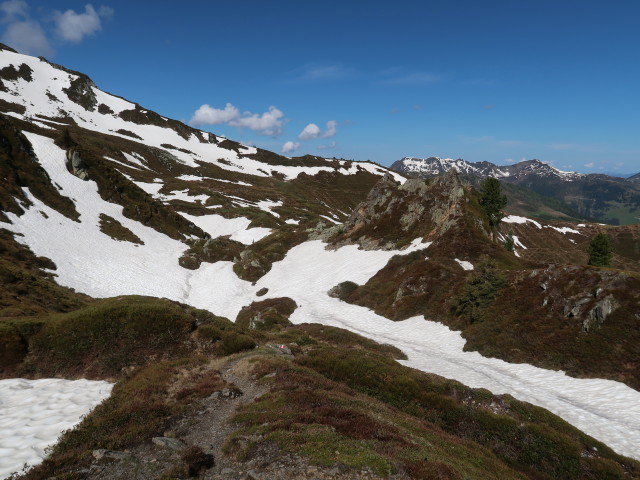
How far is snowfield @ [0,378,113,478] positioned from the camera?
1098 centimetres

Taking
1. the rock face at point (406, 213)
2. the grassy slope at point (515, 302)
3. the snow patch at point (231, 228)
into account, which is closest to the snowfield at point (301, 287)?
the grassy slope at point (515, 302)

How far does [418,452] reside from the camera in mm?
11352

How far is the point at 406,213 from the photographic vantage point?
69875mm

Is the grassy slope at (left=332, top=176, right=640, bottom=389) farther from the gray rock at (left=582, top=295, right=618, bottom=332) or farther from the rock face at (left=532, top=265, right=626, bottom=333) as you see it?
the gray rock at (left=582, top=295, right=618, bottom=332)

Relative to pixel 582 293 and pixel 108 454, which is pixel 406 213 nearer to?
pixel 582 293

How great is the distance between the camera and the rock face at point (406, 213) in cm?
6238

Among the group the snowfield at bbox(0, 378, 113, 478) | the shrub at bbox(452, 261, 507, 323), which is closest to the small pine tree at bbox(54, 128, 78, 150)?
the snowfield at bbox(0, 378, 113, 478)

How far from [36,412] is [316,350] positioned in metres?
15.9

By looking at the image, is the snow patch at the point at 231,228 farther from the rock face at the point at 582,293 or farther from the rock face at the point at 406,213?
the rock face at the point at 582,293

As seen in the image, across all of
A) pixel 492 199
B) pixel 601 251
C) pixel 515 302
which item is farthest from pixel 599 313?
pixel 492 199

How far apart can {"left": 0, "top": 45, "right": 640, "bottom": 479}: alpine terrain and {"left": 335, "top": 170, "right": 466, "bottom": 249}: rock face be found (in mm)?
403

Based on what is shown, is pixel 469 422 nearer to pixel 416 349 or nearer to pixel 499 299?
pixel 416 349

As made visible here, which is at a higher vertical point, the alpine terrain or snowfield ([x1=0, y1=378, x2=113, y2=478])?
the alpine terrain

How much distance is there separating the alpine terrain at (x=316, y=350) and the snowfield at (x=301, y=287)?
28cm
